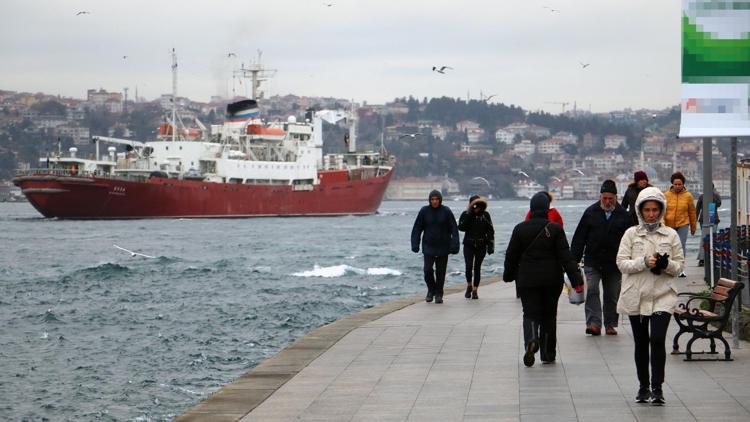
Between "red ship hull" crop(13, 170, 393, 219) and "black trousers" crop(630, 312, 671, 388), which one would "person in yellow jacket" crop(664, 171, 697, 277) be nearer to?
"black trousers" crop(630, 312, 671, 388)

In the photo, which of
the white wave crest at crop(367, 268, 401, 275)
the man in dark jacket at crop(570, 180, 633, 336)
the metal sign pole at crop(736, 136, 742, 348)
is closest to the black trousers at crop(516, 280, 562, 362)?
the man in dark jacket at crop(570, 180, 633, 336)

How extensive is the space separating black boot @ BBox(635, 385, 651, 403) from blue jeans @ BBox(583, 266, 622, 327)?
386 centimetres

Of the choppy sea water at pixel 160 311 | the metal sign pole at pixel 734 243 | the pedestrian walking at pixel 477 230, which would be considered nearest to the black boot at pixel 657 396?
the metal sign pole at pixel 734 243

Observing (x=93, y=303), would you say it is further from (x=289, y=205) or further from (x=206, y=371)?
(x=289, y=205)

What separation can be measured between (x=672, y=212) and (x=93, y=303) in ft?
48.1

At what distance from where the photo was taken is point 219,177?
3898 inches

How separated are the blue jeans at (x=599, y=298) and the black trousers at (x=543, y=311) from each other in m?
1.84

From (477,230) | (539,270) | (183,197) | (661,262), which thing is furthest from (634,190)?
(183,197)

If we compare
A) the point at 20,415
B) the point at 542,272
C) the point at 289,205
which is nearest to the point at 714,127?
the point at 542,272

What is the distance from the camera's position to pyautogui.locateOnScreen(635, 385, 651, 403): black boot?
8617 mm

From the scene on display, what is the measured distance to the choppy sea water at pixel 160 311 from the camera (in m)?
14.8

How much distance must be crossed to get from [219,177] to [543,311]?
8932cm

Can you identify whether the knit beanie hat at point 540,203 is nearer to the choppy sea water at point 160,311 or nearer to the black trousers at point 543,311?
the black trousers at point 543,311

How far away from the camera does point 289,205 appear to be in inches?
4099
